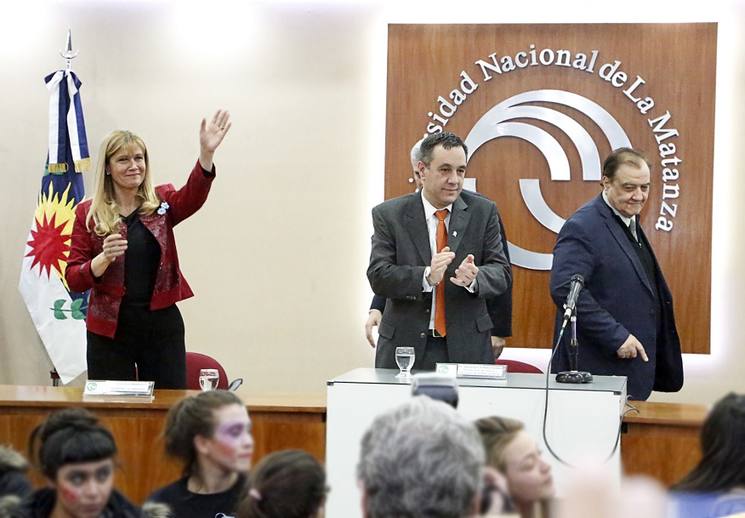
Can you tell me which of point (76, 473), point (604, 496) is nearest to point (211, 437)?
point (76, 473)

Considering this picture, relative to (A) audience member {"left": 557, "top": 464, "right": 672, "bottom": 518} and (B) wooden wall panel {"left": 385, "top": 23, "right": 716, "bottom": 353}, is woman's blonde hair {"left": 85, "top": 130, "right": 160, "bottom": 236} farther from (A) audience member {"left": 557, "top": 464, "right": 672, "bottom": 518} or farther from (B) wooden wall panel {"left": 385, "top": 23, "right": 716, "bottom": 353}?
(A) audience member {"left": 557, "top": 464, "right": 672, "bottom": 518}

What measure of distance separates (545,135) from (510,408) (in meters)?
2.56

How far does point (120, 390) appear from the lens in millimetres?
3750

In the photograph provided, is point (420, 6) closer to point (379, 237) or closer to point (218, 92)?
point (218, 92)

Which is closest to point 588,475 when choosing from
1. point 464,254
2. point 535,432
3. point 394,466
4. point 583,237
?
point 394,466

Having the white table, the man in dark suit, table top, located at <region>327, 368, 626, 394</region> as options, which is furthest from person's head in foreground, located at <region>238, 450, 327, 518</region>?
the man in dark suit

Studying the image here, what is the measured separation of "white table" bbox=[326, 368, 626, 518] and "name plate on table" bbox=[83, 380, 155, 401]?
0.67m

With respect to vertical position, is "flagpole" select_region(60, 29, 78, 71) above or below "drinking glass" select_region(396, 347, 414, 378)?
above

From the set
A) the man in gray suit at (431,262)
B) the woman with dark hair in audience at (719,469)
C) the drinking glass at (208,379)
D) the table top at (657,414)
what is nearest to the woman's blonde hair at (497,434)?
the woman with dark hair in audience at (719,469)

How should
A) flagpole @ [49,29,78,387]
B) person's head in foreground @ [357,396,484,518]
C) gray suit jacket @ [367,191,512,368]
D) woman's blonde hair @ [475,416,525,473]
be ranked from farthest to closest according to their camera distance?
flagpole @ [49,29,78,387] < gray suit jacket @ [367,191,512,368] < woman's blonde hair @ [475,416,525,473] < person's head in foreground @ [357,396,484,518]

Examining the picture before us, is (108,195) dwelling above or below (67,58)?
below

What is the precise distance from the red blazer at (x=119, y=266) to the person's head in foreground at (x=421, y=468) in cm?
265

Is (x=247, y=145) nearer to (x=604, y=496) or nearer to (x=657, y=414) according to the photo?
(x=657, y=414)

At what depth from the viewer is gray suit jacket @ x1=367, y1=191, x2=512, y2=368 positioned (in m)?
3.96
